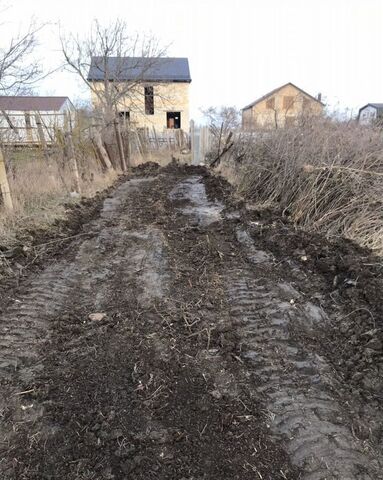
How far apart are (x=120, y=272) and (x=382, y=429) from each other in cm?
336

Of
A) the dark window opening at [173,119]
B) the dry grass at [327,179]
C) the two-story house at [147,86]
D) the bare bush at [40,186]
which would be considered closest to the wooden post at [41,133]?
the bare bush at [40,186]

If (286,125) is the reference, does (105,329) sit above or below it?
below

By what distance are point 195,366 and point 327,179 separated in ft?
16.0

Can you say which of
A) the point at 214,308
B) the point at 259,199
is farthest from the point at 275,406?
the point at 259,199

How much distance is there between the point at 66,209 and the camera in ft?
25.5

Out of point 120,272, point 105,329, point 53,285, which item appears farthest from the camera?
point 120,272

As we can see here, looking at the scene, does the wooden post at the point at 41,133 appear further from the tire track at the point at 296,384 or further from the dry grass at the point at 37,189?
the tire track at the point at 296,384

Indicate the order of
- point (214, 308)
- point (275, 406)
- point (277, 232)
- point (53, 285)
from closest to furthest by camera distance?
point (275, 406), point (214, 308), point (53, 285), point (277, 232)

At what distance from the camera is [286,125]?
31.2ft

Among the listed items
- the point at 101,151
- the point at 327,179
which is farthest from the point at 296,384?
the point at 101,151

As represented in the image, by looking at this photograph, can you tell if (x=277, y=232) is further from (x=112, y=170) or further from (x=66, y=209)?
(x=112, y=170)

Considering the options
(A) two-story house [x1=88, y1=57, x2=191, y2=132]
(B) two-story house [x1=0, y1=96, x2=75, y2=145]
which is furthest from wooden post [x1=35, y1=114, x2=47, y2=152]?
(A) two-story house [x1=88, y1=57, x2=191, y2=132]

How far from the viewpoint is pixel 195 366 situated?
293 cm

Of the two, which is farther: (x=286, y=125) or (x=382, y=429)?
(x=286, y=125)
